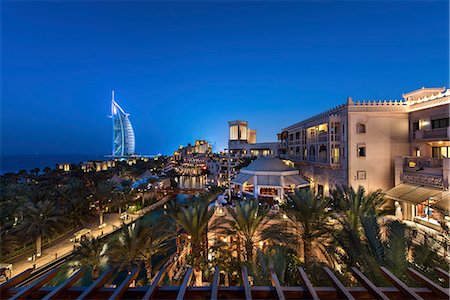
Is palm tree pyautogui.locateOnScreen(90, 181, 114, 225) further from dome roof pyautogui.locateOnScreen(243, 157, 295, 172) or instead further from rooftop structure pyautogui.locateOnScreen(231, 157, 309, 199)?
dome roof pyautogui.locateOnScreen(243, 157, 295, 172)

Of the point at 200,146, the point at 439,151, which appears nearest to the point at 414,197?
the point at 439,151

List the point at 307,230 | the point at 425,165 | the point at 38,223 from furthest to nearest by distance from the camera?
the point at 38,223 → the point at 425,165 → the point at 307,230

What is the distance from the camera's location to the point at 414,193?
13.9m

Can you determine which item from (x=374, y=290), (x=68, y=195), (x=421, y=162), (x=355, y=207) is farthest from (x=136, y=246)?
(x=421, y=162)

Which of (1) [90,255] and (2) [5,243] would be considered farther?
(2) [5,243]

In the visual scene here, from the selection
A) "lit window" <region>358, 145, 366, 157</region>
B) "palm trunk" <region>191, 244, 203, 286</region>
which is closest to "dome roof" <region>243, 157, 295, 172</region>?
"lit window" <region>358, 145, 366, 157</region>

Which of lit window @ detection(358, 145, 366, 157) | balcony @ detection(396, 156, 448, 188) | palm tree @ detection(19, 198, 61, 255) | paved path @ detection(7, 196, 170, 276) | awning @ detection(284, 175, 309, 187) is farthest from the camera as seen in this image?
awning @ detection(284, 175, 309, 187)

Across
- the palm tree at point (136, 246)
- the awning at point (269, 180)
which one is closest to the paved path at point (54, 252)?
the palm tree at point (136, 246)

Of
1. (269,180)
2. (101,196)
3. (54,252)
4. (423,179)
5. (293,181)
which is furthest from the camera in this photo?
(101,196)

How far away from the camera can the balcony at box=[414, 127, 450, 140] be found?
1475 centimetres

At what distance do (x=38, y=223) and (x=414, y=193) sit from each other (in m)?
27.4

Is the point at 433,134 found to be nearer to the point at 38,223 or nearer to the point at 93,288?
the point at 93,288

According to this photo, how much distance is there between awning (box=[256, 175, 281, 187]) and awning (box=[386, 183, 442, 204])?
324 inches

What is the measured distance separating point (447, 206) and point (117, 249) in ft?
57.2
